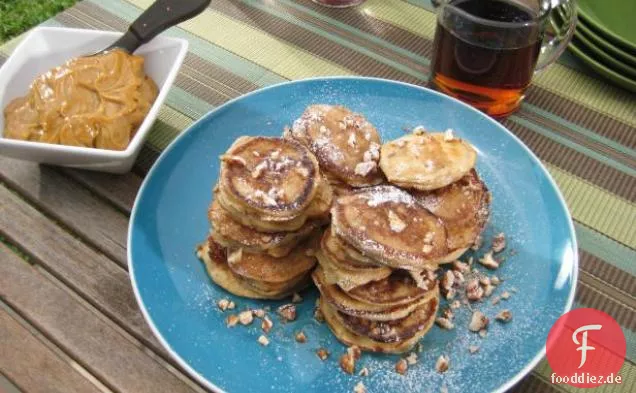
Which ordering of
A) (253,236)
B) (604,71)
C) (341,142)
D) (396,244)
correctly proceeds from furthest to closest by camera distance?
(604,71), (341,142), (253,236), (396,244)

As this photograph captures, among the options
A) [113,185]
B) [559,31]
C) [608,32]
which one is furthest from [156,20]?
[608,32]

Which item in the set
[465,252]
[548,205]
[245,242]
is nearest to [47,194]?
[245,242]

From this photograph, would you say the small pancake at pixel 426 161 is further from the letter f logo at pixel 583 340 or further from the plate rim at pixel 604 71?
the plate rim at pixel 604 71

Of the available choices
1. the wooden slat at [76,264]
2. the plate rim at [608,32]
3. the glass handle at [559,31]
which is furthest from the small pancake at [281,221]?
the plate rim at [608,32]

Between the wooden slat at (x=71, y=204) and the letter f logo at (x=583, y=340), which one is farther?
the wooden slat at (x=71, y=204)

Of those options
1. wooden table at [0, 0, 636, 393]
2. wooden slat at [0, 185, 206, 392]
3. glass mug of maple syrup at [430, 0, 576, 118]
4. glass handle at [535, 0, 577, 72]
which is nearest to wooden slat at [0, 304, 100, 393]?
wooden table at [0, 0, 636, 393]

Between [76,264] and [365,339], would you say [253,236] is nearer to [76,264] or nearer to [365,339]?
[365,339]
